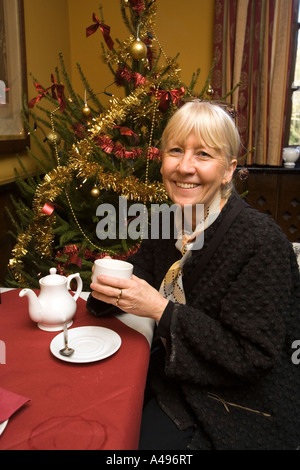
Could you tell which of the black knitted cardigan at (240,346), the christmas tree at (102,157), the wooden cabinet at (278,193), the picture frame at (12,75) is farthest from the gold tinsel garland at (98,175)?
the wooden cabinet at (278,193)

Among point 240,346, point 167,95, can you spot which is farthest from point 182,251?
point 167,95

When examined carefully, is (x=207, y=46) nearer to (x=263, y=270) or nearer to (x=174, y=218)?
(x=174, y=218)

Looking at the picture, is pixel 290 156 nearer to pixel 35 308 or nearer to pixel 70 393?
pixel 35 308

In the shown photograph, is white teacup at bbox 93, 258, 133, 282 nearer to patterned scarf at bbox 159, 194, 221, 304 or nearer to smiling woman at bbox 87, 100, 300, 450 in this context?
smiling woman at bbox 87, 100, 300, 450

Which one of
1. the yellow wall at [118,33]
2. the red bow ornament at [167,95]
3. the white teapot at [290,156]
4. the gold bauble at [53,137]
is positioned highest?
the yellow wall at [118,33]

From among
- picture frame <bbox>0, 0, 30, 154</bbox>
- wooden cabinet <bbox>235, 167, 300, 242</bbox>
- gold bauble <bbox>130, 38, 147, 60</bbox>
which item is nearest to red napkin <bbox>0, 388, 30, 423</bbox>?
gold bauble <bbox>130, 38, 147, 60</bbox>

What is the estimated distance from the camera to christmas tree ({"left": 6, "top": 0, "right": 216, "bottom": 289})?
1.71 m

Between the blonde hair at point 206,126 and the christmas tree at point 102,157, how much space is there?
0.61 metres

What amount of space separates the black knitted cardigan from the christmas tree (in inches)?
33.9

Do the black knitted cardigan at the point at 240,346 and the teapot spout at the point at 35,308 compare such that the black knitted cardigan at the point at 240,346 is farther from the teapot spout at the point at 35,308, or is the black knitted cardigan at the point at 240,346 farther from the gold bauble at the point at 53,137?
the gold bauble at the point at 53,137

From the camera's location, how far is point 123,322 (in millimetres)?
995

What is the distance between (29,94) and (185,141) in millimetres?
1737

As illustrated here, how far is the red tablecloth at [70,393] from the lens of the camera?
58 cm

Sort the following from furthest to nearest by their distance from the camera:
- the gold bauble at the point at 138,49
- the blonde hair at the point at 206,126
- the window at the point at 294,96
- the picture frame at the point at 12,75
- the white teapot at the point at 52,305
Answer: the window at the point at 294,96 < the picture frame at the point at 12,75 < the gold bauble at the point at 138,49 < the blonde hair at the point at 206,126 < the white teapot at the point at 52,305
